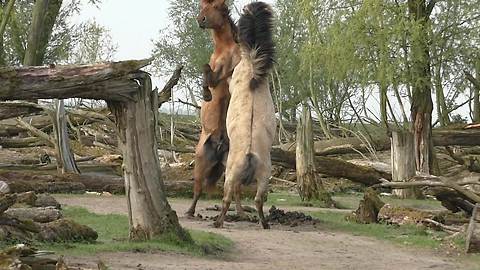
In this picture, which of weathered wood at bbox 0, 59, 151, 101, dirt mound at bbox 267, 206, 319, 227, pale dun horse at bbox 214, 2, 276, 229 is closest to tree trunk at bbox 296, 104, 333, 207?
dirt mound at bbox 267, 206, 319, 227

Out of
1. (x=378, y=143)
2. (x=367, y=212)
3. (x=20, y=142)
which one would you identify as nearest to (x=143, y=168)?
(x=367, y=212)

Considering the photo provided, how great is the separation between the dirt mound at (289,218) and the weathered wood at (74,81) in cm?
419

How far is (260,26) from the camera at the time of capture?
11930 mm

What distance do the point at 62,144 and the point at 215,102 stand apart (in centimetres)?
535

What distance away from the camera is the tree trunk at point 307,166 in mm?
16359

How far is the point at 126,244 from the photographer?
902 centimetres

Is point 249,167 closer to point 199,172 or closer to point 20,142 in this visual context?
point 199,172

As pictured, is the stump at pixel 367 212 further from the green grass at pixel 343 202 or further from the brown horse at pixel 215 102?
the brown horse at pixel 215 102

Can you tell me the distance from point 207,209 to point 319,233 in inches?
108

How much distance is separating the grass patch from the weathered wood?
1454 millimetres

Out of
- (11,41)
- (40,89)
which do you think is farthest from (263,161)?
(11,41)

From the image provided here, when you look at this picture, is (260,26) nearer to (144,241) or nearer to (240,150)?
(240,150)

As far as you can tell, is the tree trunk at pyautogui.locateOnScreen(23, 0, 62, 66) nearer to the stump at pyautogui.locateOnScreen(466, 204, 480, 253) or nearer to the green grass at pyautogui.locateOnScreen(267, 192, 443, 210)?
the green grass at pyautogui.locateOnScreen(267, 192, 443, 210)

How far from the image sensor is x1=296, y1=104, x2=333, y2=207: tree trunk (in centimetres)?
1636
